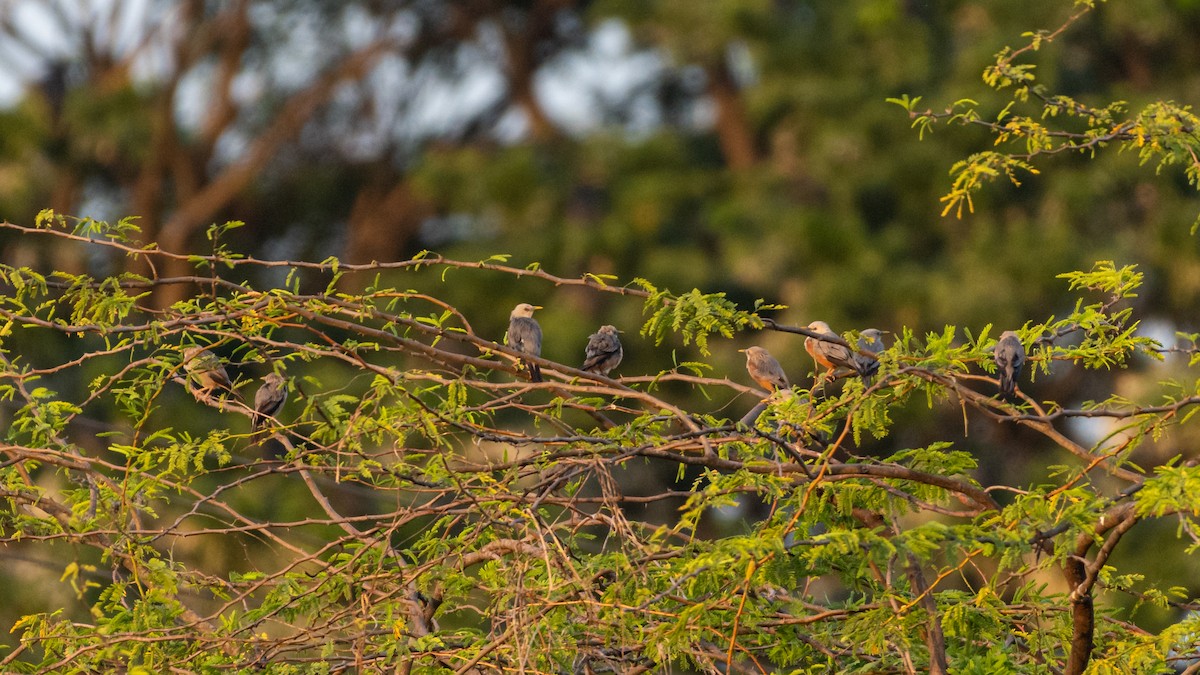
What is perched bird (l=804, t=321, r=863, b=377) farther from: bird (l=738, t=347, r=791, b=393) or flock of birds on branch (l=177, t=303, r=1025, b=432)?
bird (l=738, t=347, r=791, b=393)

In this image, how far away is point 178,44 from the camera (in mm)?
16688

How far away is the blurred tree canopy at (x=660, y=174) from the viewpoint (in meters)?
13.0

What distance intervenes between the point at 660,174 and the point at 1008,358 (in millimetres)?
9857

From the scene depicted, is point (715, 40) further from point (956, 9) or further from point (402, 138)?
point (402, 138)

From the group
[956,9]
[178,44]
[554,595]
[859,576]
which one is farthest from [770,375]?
[178,44]

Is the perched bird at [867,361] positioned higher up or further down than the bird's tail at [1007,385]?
higher up

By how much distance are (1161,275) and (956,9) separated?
134 inches

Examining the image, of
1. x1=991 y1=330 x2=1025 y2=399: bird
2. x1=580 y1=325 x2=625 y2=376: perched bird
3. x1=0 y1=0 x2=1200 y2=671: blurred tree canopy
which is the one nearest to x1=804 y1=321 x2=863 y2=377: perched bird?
x1=991 y1=330 x2=1025 y2=399: bird

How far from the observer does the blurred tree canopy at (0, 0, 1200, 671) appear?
13.0m

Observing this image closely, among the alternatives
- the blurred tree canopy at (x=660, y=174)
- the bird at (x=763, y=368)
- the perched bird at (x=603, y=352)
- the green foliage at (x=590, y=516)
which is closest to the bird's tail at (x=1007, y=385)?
the green foliage at (x=590, y=516)

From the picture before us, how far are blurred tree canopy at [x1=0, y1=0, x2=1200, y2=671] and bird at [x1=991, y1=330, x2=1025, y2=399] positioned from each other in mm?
6103

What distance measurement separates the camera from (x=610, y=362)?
7281 millimetres

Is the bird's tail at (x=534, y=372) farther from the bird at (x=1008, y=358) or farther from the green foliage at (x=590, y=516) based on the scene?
the bird at (x=1008, y=358)

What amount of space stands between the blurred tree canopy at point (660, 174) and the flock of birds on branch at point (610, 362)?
415 cm
